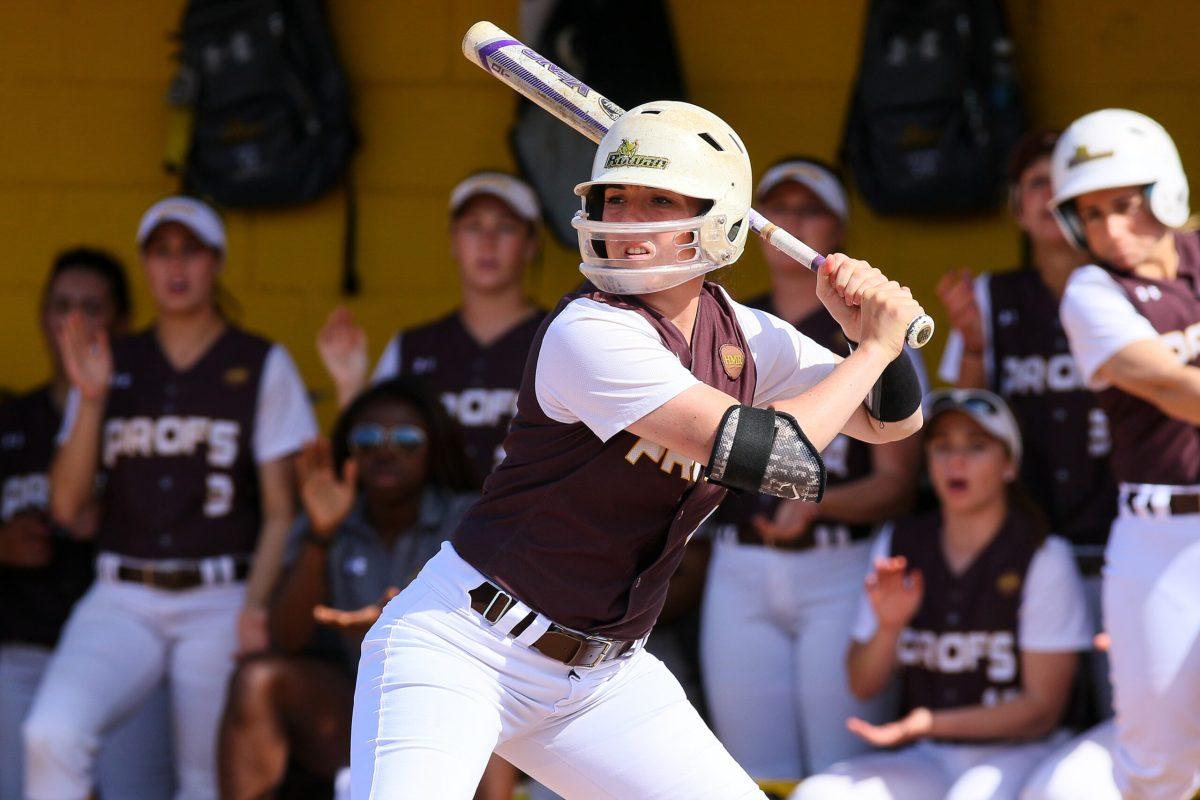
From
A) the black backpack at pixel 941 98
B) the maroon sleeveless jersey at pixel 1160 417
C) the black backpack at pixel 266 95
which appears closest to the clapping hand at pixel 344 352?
the black backpack at pixel 266 95

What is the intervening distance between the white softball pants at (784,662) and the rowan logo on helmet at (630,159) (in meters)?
2.12

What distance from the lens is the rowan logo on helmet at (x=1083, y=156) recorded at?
4.13 meters

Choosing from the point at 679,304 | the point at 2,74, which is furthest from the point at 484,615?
the point at 2,74

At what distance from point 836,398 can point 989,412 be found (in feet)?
6.54

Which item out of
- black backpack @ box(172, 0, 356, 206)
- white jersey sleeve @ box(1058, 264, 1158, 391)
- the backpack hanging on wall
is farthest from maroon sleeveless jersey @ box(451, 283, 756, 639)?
black backpack @ box(172, 0, 356, 206)

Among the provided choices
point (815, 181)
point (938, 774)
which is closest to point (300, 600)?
point (938, 774)

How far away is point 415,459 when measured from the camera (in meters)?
4.85

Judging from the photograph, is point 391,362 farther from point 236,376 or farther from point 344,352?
point 236,376

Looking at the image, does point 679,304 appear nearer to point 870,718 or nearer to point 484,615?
point 484,615

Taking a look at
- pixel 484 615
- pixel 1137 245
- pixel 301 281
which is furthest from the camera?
pixel 301 281

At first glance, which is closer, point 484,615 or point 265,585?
point 484,615

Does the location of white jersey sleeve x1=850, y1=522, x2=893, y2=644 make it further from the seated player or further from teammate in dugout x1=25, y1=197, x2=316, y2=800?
teammate in dugout x1=25, y1=197, x2=316, y2=800

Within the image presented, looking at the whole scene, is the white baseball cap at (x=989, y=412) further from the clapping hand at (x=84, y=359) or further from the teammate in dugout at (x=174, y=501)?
the clapping hand at (x=84, y=359)

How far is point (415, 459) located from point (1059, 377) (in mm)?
1805
